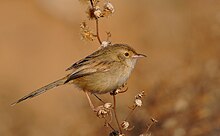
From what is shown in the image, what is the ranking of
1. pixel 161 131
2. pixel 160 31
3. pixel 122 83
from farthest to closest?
pixel 160 31
pixel 161 131
pixel 122 83

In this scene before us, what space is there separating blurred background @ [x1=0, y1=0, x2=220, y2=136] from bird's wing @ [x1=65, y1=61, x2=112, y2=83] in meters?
3.08

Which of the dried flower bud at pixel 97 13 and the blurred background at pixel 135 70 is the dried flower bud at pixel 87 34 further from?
the blurred background at pixel 135 70

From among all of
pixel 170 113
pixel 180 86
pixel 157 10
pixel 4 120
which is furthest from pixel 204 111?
pixel 157 10

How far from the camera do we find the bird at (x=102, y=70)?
5.30 metres

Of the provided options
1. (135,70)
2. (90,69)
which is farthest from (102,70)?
(135,70)

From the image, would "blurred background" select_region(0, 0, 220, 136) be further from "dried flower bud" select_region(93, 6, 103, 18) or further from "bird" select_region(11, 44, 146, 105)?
"dried flower bud" select_region(93, 6, 103, 18)

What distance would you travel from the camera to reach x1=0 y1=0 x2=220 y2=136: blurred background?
949cm

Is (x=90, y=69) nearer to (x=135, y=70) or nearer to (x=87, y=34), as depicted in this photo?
(x=87, y=34)

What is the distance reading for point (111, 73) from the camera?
5398 mm

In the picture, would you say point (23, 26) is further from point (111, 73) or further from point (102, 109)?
point (102, 109)

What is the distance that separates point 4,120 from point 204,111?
3480 mm

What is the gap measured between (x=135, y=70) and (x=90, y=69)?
687 centimetres

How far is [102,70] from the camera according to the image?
212 inches

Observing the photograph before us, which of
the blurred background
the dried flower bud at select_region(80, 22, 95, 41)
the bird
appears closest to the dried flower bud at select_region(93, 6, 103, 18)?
the dried flower bud at select_region(80, 22, 95, 41)
